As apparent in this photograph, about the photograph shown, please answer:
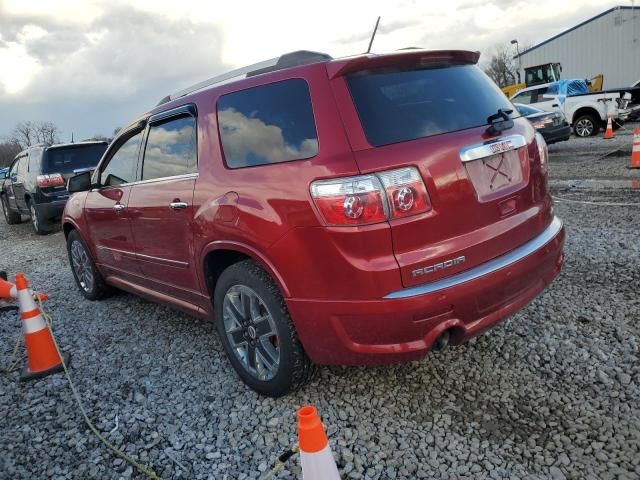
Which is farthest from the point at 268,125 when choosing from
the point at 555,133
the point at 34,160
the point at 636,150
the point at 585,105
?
the point at 585,105

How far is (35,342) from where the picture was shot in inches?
146

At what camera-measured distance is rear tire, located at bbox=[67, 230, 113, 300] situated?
5.11 metres

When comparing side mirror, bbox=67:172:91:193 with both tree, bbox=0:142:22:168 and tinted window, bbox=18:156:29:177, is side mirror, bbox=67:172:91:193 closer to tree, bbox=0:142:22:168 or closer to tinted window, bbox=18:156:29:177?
tinted window, bbox=18:156:29:177

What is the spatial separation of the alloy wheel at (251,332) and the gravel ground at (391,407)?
222 millimetres

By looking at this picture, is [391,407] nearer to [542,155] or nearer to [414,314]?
[414,314]

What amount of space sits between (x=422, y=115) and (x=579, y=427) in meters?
1.67

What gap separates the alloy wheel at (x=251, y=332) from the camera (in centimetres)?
286

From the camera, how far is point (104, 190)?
442 centimetres

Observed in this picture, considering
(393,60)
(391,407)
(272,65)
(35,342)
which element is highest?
(272,65)

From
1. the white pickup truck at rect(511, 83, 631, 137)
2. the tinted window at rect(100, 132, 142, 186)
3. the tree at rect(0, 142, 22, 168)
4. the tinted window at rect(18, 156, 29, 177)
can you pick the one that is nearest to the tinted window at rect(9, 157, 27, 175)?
the tinted window at rect(18, 156, 29, 177)

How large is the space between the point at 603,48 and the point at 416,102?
152 feet

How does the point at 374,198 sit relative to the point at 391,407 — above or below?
above

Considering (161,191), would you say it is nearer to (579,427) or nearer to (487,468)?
(487,468)

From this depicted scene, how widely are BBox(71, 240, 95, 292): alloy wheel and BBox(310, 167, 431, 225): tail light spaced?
366 cm
